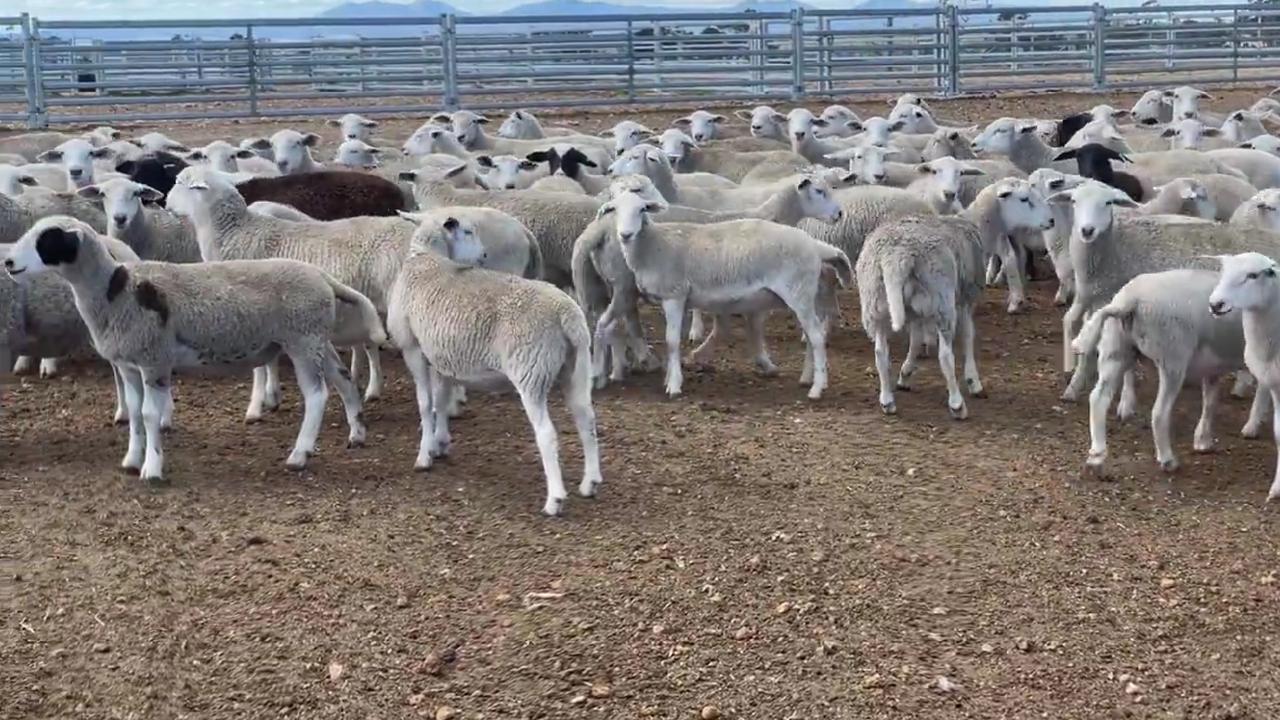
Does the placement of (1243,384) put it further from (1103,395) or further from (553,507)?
(553,507)

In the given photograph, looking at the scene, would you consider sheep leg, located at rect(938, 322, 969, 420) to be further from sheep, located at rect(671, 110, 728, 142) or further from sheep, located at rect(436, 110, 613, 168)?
sheep, located at rect(671, 110, 728, 142)

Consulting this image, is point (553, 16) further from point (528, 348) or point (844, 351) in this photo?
point (528, 348)

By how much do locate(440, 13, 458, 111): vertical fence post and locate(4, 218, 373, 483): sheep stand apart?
14.9 meters

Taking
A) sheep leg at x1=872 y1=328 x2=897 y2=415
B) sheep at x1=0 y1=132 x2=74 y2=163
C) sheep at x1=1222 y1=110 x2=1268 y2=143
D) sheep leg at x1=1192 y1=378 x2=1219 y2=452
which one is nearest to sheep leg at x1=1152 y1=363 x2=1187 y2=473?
sheep leg at x1=1192 y1=378 x2=1219 y2=452

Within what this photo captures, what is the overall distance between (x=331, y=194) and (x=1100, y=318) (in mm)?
5169

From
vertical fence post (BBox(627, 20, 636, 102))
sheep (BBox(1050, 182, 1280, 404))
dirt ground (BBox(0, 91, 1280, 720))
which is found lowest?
dirt ground (BBox(0, 91, 1280, 720))

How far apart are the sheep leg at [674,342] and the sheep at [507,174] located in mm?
2785

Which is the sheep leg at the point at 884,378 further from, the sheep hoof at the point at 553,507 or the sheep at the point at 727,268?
the sheep hoof at the point at 553,507

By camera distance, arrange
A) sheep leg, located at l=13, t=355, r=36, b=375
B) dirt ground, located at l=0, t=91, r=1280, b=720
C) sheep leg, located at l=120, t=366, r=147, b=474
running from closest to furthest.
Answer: dirt ground, located at l=0, t=91, r=1280, b=720 → sheep leg, located at l=120, t=366, r=147, b=474 → sheep leg, located at l=13, t=355, r=36, b=375

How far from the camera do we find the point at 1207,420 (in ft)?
23.4

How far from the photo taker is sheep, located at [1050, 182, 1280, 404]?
7906 millimetres

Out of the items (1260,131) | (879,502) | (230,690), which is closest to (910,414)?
(879,502)

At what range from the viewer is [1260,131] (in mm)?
14797

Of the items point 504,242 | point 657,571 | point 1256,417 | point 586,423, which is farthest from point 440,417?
point 1256,417
